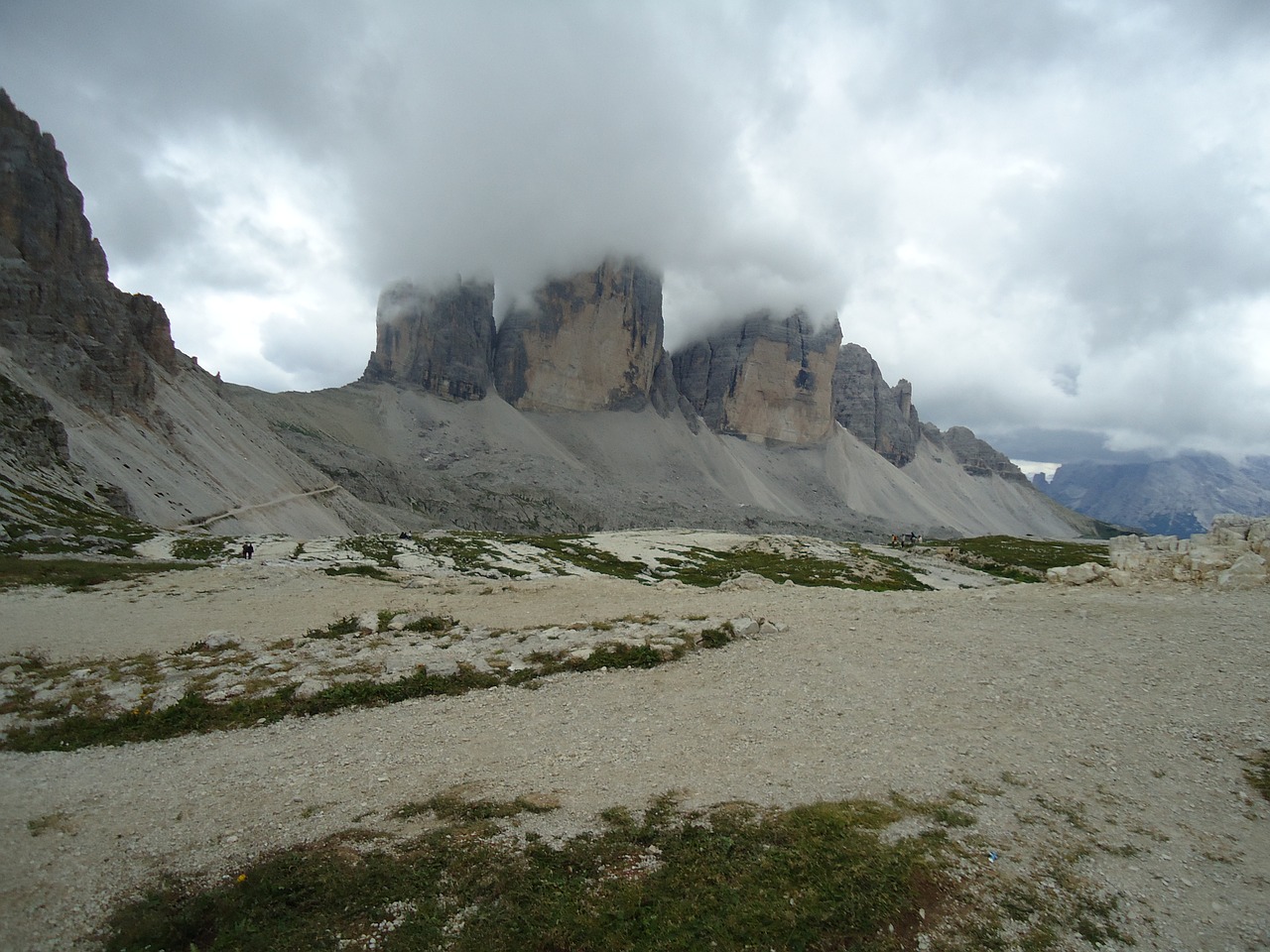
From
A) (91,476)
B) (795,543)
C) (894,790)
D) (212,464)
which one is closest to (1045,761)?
(894,790)

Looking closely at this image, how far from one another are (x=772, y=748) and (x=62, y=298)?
94873mm

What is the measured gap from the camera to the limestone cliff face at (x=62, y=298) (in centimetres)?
6569

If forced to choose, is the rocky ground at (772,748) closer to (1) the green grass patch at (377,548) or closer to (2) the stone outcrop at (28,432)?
(1) the green grass patch at (377,548)

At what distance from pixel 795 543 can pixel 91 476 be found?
66494 millimetres

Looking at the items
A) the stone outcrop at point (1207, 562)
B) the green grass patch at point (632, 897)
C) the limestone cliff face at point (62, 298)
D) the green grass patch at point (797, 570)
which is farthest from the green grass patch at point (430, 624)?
the limestone cliff face at point (62, 298)

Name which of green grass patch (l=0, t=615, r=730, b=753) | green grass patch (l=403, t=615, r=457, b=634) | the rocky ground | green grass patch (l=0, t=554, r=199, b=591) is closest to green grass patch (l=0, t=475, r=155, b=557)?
green grass patch (l=0, t=554, r=199, b=591)

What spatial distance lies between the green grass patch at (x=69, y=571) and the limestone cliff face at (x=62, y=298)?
4800 centimetres

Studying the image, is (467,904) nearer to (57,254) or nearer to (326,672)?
(326,672)

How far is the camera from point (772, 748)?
10.9 meters

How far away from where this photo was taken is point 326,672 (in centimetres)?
1377

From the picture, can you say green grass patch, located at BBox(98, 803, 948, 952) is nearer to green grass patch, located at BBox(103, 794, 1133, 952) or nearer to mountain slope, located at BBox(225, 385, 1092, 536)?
green grass patch, located at BBox(103, 794, 1133, 952)

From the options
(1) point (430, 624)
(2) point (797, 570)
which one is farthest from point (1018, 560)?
(1) point (430, 624)

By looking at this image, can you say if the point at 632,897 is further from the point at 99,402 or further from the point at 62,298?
the point at 62,298

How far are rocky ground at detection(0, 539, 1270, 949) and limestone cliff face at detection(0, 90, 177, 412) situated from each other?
2470 inches
